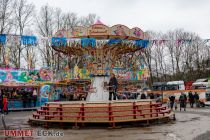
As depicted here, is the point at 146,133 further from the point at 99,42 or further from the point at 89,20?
the point at 89,20

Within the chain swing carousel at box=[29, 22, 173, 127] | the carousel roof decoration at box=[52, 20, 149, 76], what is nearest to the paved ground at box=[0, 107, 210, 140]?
the chain swing carousel at box=[29, 22, 173, 127]

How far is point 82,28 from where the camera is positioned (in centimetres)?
2578

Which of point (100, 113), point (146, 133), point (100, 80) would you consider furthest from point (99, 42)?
point (146, 133)

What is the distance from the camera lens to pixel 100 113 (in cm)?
1869

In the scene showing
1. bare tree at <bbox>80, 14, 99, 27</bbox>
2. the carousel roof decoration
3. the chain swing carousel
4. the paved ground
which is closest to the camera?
the paved ground

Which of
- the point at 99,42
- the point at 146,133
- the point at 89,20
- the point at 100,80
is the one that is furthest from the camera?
the point at 89,20

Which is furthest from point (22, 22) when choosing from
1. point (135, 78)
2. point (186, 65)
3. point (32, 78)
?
point (186, 65)

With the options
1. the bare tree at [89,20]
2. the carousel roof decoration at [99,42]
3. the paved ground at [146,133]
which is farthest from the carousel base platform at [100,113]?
the bare tree at [89,20]

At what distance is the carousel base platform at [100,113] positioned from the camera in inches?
722

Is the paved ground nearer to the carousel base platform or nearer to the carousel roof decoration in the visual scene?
the carousel base platform

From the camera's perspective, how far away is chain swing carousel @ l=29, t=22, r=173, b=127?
60.9ft

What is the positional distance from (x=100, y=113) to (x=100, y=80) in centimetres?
871

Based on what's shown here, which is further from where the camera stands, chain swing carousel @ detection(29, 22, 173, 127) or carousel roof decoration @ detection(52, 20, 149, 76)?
carousel roof decoration @ detection(52, 20, 149, 76)

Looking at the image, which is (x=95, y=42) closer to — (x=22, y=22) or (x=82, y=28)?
(x=82, y=28)
